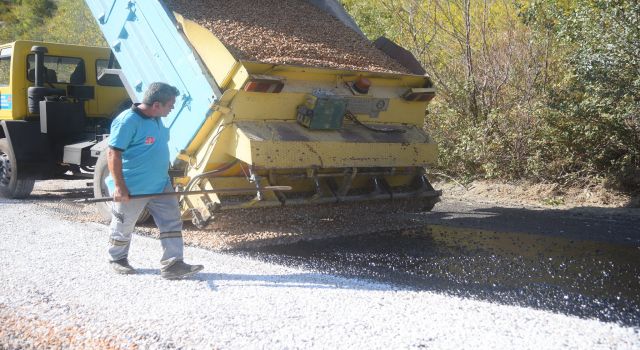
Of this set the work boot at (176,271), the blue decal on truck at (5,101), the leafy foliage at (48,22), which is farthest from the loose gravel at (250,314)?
the leafy foliage at (48,22)

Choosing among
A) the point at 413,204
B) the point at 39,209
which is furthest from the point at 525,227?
the point at 39,209

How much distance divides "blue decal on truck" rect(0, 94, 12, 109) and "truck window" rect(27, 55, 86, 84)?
1.28 feet

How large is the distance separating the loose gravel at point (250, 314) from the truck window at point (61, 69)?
444 cm

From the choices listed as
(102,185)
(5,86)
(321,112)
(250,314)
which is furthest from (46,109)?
(250,314)

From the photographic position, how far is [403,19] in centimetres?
1132

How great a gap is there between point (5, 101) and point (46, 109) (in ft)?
2.82

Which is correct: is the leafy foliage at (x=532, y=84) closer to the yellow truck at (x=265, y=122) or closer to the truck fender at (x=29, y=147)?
the yellow truck at (x=265, y=122)

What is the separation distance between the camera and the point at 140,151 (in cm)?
446

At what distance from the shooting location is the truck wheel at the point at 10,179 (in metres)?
8.30

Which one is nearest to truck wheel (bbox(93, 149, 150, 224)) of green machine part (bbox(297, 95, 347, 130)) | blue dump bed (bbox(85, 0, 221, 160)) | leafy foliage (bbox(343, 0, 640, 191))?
blue dump bed (bbox(85, 0, 221, 160))

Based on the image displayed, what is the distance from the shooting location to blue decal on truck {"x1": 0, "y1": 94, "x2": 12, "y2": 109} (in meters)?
8.47

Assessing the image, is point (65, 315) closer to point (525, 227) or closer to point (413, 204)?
point (413, 204)

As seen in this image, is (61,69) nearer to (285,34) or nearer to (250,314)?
(285,34)

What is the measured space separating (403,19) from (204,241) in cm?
708
